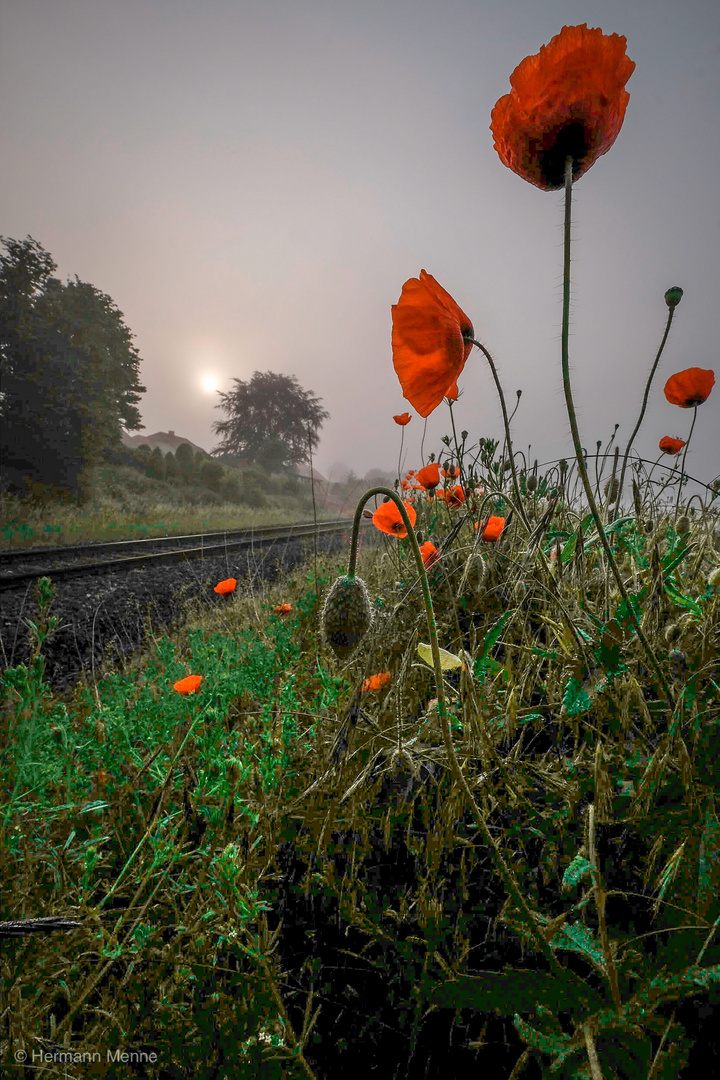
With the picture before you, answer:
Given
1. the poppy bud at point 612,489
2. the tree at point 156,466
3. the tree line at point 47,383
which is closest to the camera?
the poppy bud at point 612,489

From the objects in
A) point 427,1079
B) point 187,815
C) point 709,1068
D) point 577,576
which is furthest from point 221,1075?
point 577,576

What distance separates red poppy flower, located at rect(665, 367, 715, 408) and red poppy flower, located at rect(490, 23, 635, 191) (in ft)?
3.21

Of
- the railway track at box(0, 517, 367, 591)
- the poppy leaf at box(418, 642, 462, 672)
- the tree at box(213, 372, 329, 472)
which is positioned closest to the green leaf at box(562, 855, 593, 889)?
the poppy leaf at box(418, 642, 462, 672)

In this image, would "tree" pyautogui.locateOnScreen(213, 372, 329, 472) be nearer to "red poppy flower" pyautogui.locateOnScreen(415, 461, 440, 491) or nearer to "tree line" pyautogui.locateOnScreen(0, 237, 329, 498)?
"tree line" pyautogui.locateOnScreen(0, 237, 329, 498)

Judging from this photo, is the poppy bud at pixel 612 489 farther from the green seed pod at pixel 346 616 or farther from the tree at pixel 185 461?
the tree at pixel 185 461

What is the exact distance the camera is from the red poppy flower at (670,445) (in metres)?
1.74

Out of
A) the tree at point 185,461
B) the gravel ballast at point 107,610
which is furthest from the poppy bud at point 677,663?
the tree at point 185,461

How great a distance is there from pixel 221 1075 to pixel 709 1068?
0.69 metres

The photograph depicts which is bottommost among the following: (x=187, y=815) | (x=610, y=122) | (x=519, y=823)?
(x=187, y=815)

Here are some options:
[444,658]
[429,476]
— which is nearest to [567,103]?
[444,658]

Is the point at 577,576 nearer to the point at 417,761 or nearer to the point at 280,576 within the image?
the point at 417,761

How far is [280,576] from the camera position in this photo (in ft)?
16.5

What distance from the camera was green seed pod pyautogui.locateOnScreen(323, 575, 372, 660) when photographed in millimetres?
920

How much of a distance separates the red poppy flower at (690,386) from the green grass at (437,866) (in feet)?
1.49
